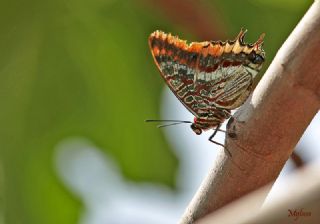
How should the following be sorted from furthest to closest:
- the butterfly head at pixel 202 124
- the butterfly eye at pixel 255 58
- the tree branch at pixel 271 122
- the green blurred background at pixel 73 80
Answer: the green blurred background at pixel 73 80 → the butterfly head at pixel 202 124 → the butterfly eye at pixel 255 58 → the tree branch at pixel 271 122

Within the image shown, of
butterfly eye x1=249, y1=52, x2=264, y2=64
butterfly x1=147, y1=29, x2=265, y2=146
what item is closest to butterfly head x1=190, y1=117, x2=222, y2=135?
butterfly x1=147, y1=29, x2=265, y2=146

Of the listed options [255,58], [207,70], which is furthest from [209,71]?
[255,58]

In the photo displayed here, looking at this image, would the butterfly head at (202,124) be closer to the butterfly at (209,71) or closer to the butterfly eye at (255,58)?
the butterfly at (209,71)

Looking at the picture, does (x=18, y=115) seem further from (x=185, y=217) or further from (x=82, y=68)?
(x=185, y=217)

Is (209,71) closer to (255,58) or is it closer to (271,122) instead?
(255,58)

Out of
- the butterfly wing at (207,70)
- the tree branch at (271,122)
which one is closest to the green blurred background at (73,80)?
the butterfly wing at (207,70)
